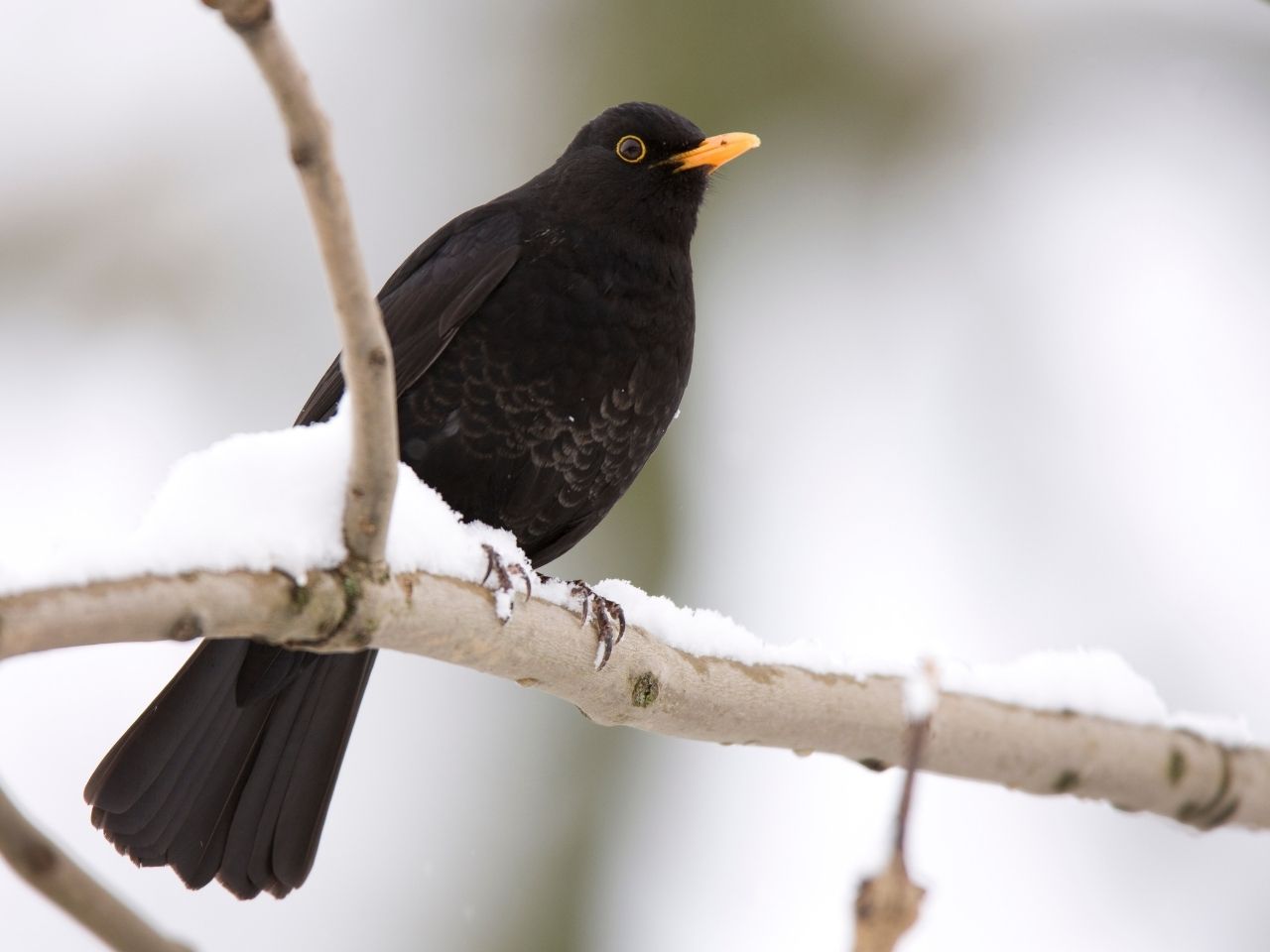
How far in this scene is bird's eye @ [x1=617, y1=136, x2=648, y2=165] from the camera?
13.4 feet

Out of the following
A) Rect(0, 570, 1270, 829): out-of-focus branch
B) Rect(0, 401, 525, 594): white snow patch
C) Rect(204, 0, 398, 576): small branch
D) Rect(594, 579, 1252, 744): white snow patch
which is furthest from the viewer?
Rect(594, 579, 1252, 744): white snow patch

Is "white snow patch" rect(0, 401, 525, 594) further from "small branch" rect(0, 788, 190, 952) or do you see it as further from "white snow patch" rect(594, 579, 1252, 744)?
"white snow patch" rect(594, 579, 1252, 744)

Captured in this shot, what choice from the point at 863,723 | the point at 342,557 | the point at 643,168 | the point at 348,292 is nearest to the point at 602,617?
the point at 863,723

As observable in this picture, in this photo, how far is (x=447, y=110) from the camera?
669cm

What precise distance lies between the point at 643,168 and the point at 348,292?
2271 millimetres

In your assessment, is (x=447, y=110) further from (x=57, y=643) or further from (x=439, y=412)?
(x=57, y=643)

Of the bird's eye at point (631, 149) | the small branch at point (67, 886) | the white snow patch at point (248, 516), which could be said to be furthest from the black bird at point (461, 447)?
the small branch at point (67, 886)

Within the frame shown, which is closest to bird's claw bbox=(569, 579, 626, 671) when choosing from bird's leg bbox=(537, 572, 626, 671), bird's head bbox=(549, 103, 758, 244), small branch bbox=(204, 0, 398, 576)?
bird's leg bbox=(537, 572, 626, 671)

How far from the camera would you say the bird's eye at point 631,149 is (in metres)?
4.09

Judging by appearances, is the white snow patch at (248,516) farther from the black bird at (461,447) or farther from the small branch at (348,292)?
the black bird at (461,447)

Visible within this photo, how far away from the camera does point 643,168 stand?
407 cm

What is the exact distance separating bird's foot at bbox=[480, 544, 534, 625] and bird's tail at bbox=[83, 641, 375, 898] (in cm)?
82

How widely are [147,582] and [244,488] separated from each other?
320mm

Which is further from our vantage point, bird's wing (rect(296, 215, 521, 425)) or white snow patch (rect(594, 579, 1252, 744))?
bird's wing (rect(296, 215, 521, 425))
